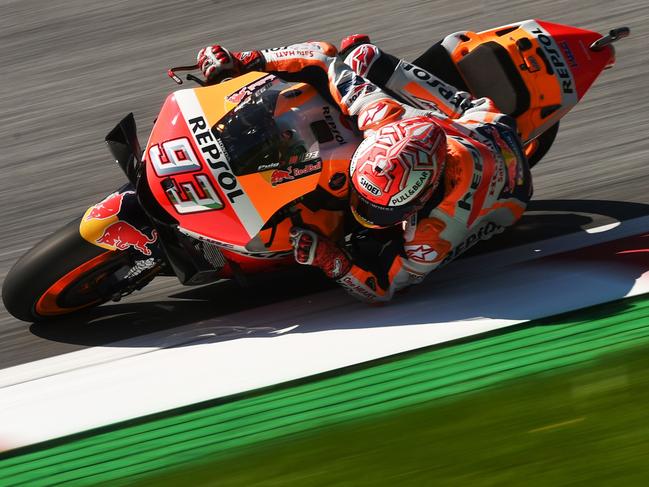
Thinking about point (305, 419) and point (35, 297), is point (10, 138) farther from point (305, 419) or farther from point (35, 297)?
point (305, 419)

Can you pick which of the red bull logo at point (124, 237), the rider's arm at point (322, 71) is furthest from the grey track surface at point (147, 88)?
the rider's arm at point (322, 71)

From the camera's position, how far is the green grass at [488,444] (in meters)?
3.89

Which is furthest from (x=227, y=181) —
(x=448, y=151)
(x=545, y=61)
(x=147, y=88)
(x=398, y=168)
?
(x=147, y=88)

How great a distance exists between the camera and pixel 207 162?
15.6 feet

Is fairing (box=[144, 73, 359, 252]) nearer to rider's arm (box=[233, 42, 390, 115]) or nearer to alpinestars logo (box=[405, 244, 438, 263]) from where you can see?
rider's arm (box=[233, 42, 390, 115])

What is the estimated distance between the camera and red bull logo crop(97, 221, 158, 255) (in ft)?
16.6

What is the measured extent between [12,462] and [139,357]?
0.97 m

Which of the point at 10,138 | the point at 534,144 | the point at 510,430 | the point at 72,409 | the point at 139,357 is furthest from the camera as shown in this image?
the point at 10,138

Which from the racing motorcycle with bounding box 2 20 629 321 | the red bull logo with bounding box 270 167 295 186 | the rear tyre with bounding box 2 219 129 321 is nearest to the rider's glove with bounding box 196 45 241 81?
the racing motorcycle with bounding box 2 20 629 321

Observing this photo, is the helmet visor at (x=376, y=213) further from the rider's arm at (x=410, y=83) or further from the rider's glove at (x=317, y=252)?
the rider's arm at (x=410, y=83)

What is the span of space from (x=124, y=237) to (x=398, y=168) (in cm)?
153

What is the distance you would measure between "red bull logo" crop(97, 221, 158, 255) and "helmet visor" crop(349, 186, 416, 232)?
3.49 ft

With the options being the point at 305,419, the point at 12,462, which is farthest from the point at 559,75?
the point at 12,462

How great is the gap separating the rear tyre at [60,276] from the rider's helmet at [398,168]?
1.40 meters
